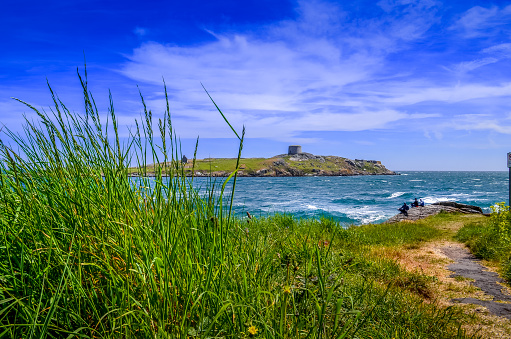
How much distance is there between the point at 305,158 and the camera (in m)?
169

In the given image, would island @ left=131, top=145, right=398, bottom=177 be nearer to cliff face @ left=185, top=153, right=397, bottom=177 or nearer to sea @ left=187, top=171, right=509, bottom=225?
cliff face @ left=185, top=153, right=397, bottom=177

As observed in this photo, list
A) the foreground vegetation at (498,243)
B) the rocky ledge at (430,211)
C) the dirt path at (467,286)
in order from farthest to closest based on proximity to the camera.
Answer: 1. the rocky ledge at (430,211)
2. the foreground vegetation at (498,243)
3. the dirt path at (467,286)

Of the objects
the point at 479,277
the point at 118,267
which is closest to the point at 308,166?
the point at 479,277

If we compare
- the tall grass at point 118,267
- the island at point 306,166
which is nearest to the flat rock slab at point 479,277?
the tall grass at point 118,267

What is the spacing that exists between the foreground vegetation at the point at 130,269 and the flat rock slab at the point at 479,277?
201 centimetres

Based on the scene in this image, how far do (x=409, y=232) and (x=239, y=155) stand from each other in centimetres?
1105

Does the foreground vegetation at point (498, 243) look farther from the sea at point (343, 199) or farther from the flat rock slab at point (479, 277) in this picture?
the sea at point (343, 199)

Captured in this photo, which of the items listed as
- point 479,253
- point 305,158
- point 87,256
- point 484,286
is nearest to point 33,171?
point 87,256

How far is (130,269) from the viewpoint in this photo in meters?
1.66

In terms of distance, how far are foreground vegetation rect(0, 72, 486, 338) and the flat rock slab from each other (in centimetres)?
201

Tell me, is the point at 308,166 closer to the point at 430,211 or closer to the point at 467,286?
the point at 430,211

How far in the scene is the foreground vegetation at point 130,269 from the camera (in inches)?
63.2

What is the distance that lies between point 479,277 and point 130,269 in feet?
22.5

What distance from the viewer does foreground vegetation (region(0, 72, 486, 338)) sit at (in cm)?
161
